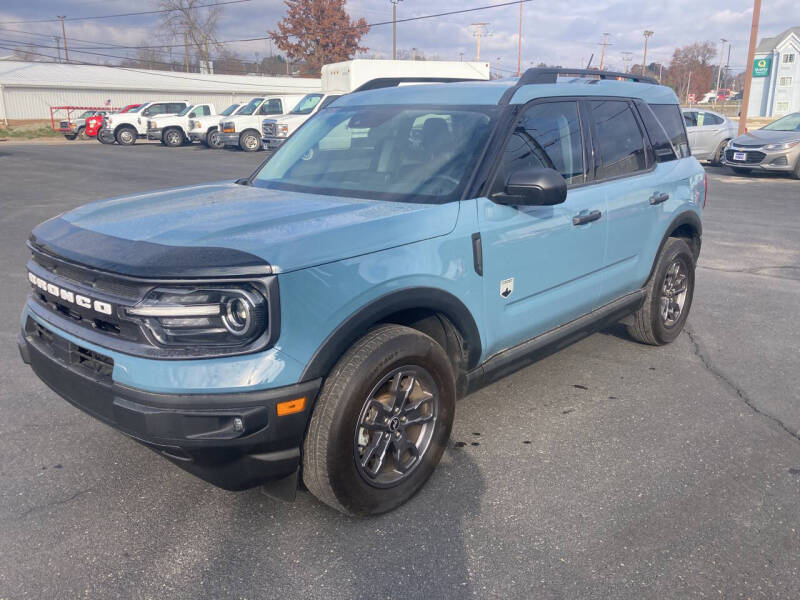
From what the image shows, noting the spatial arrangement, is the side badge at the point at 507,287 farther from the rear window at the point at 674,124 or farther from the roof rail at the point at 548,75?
the rear window at the point at 674,124

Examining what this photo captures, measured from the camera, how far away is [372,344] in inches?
111

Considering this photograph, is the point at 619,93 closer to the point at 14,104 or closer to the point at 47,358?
the point at 47,358

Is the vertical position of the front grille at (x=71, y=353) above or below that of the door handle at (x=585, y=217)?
below

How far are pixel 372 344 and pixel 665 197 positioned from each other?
2.99 m

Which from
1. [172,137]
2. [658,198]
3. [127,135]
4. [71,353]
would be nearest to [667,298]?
[658,198]

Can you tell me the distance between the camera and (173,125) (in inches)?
1141

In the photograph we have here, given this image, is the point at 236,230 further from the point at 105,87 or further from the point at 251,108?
the point at 105,87

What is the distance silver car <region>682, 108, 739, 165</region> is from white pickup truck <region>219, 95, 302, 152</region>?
13906 mm

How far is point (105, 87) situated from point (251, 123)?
101 ft

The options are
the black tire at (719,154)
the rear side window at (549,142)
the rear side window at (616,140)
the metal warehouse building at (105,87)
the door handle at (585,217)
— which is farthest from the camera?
the metal warehouse building at (105,87)

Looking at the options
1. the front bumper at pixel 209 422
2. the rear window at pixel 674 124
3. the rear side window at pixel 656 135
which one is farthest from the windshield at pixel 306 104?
the front bumper at pixel 209 422

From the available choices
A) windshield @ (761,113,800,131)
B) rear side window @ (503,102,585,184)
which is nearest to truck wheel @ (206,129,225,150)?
windshield @ (761,113,800,131)

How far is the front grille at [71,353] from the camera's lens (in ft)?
8.80

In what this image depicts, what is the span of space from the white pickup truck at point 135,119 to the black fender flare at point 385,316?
29.1 m
